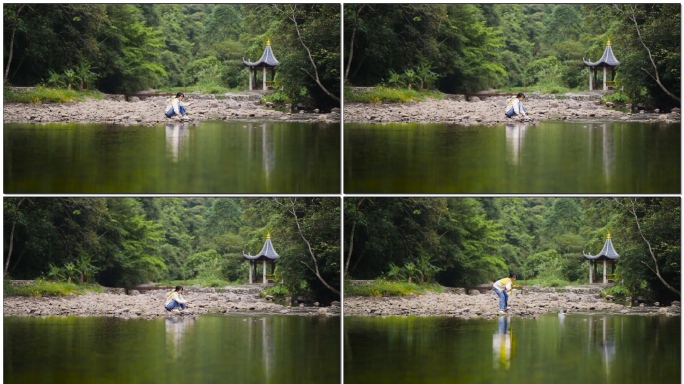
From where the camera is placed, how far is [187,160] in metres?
11.8

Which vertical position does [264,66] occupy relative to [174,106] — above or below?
above

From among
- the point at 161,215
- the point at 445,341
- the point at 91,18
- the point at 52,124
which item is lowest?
the point at 445,341

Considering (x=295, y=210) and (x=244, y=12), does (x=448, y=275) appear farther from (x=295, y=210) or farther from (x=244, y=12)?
(x=244, y=12)

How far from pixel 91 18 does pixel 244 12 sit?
1530mm

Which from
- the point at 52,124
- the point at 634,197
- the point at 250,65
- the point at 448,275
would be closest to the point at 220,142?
the point at 250,65

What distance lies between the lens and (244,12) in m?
11.9

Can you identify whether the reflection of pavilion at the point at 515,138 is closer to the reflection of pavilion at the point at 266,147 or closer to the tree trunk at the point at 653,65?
the tree trunk at the point at 653,65

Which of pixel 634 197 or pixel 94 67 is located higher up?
pixel 94 67

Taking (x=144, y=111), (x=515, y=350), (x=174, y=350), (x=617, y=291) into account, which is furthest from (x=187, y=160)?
(x=617, y=291)

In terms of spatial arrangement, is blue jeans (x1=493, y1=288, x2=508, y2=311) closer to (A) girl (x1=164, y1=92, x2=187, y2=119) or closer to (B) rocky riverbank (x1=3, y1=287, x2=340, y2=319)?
(B) rocky riverbank (x1=3, y1=287, x2=340, y2=319)

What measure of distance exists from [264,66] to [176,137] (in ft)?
3.63

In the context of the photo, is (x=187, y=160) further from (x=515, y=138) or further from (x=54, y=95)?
(x=515, y=138)

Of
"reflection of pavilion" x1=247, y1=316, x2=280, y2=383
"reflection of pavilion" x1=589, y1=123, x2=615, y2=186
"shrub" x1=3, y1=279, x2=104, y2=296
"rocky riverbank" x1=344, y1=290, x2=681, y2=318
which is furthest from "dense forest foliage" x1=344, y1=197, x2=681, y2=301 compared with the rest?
"shrub" x1=3, y1=279, x2=104, y2=296

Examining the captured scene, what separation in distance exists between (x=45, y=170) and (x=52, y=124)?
0.49m
